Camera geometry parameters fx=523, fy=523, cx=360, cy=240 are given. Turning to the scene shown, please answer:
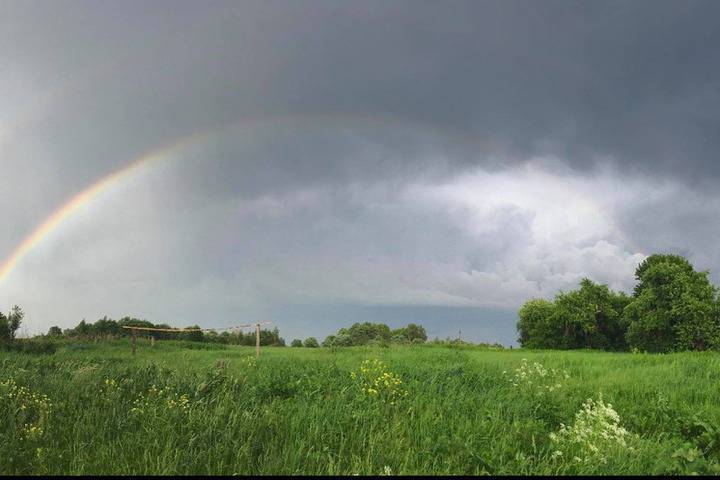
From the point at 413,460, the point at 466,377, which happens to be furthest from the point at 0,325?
the point at 413,460

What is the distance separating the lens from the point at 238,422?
281 inches

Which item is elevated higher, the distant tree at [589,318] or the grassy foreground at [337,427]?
the distant tree at [589,318]

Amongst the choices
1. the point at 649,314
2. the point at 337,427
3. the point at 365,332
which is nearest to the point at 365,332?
the point at 365,332

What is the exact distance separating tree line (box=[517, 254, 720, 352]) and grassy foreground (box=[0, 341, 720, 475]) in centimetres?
3105

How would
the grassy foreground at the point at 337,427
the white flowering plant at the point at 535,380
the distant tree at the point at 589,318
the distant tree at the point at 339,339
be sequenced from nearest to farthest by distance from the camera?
the grassy foreground at the point at 337,427, the white flowering plant at the point at 535,380, the distant tree at the point at 589,318, the distant tree at the point at 339,339

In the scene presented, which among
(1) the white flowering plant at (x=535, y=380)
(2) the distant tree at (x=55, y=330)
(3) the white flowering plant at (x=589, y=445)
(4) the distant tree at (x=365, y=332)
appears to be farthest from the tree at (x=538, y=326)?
(2) the distant tree at (x=55, y=330)

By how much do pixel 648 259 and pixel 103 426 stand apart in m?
49.0

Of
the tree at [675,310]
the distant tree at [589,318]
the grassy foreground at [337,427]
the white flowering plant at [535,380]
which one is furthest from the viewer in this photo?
the distant tree at [589,318]

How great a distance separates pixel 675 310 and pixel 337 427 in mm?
38683

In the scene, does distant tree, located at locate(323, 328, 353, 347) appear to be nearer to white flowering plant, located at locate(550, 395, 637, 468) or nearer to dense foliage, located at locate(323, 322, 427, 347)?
dense foliage, located at locate(323, 322, 427, 347)

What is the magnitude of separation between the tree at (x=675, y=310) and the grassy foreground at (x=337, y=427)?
101 ft

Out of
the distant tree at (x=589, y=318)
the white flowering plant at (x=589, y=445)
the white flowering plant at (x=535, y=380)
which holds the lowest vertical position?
the white flowering plant at (x=589, y=445)

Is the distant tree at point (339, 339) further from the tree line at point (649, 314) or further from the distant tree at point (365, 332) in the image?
the tree line at point (649, 314)

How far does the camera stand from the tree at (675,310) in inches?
1481
